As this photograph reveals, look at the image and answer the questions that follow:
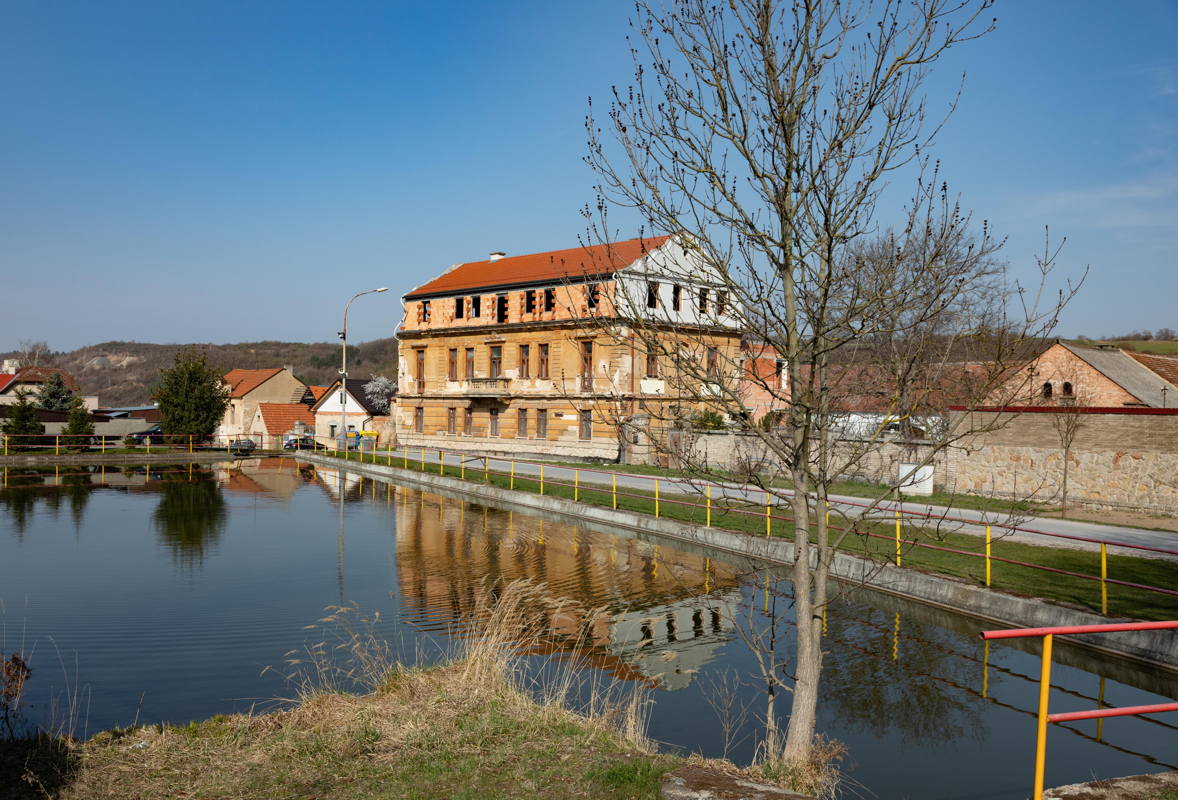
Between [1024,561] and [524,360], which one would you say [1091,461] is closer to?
[1024,561]

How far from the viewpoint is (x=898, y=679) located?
975 centimetres

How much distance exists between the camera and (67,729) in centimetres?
771

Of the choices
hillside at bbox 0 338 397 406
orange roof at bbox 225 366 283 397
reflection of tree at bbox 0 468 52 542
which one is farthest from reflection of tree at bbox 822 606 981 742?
hillside at bbox 0 338 397 406

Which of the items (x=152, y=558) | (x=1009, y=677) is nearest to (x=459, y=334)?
(x=152, y=558)

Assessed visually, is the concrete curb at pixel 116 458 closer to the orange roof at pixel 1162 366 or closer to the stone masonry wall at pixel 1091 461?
the stone masonry wall at pixel 1091 461

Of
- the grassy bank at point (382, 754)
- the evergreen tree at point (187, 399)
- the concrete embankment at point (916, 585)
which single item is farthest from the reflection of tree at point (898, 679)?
the evergreen tree at point (187, 399)

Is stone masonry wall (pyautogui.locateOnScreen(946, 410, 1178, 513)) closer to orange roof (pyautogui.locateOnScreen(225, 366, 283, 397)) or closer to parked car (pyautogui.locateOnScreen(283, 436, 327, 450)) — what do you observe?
parked car (pyautogui.locateOnScreen(283, 436, 327, 450))

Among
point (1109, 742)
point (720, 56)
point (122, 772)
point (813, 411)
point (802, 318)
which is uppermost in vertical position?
point (720, 56)

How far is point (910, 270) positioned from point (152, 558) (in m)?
16.2

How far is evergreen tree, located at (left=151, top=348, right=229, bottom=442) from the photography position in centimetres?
4716

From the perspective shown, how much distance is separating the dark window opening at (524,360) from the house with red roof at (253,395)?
3079 centimetres

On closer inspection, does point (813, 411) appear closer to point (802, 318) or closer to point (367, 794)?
point (802, 318)

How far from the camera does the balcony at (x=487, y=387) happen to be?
44.5 metres

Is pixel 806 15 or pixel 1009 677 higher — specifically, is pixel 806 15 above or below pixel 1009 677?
above
